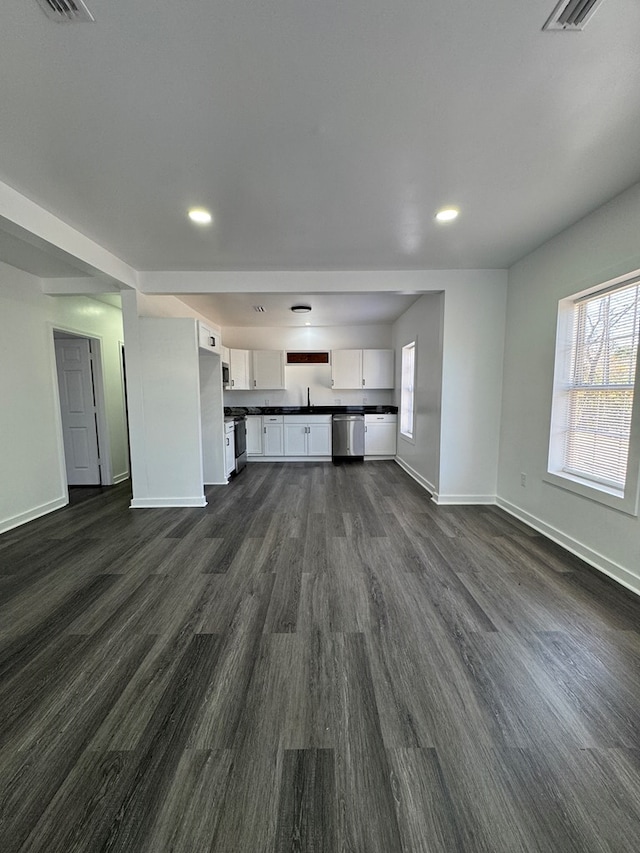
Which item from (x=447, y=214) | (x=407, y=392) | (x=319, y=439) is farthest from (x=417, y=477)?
(x=447, y=214)

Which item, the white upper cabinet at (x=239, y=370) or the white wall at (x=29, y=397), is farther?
the white upper cabinet at (x=239, y=370)

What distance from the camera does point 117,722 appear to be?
1.24 meters

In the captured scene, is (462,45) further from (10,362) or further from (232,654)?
(10,362)

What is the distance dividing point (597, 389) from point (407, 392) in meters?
3.09

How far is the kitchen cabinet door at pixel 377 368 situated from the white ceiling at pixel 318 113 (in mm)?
3661

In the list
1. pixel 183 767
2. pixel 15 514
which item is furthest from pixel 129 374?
pixel 183 767

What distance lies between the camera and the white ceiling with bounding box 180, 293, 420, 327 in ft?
14.3

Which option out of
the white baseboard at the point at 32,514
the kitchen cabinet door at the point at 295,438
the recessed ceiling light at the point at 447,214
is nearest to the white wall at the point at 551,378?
the recessed ceiling light at the point at 447,214

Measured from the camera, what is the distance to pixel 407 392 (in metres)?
5.48

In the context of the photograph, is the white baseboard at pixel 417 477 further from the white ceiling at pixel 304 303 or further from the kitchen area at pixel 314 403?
the white ceiling at pixel 304 303

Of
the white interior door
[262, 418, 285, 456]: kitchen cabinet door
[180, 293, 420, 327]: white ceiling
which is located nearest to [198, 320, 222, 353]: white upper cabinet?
[180, 293, 420, 327]: white ceiling

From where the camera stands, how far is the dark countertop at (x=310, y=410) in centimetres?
607

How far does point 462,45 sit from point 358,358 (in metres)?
5.01

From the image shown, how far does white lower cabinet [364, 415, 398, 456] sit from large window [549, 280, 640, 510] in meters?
3.31
